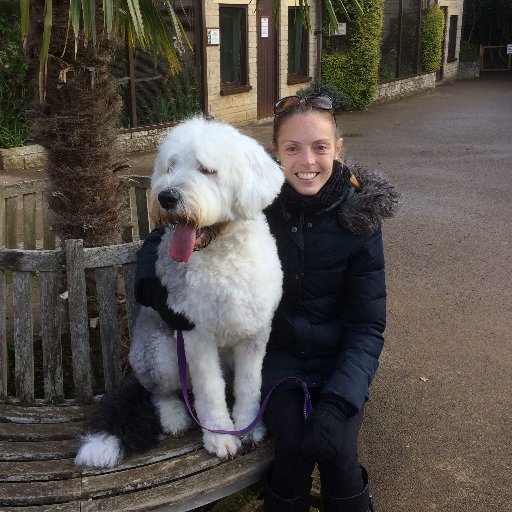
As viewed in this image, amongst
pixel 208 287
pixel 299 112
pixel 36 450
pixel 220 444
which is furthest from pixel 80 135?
pixel 220 444

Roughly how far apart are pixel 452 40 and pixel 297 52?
1253 centimetres

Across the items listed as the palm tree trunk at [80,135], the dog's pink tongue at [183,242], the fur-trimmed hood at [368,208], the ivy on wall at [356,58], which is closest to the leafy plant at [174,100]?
the ivy on wall at [356,58]

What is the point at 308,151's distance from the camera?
8.59 feet

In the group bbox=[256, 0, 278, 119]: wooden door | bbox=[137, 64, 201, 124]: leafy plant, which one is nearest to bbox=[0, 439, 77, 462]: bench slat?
bbox=[137, 64, 201, 124]: leafy plant

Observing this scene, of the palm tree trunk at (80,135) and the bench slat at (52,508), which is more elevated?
the palm tree trunk at (80,135)

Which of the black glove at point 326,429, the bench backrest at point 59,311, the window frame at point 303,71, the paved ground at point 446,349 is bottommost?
the paved ground at point 446,349

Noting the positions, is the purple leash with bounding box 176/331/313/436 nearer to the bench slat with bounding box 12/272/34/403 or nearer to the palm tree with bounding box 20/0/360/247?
the bench slat with bounding box 12/272/34/403

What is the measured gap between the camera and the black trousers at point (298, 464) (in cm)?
239

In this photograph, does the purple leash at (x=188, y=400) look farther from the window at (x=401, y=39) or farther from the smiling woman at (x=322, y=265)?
the window at (x=401, y=39)

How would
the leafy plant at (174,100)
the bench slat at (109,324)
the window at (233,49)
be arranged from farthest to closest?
the window at (233,49) → the leafy plant at (174,100) → the bench slat at (109,324)

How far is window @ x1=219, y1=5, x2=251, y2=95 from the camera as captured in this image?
12.8 metres

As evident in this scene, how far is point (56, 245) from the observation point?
399 cm

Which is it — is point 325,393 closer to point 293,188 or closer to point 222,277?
point 222,277

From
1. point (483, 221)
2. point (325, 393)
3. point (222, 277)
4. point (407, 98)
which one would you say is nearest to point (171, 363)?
point (222, 277)
